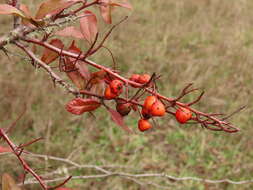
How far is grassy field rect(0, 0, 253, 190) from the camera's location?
2170 millimetres

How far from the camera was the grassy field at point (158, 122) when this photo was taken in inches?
85.4

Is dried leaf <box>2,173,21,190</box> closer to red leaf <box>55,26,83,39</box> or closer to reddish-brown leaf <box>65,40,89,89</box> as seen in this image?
reddish-brown leaf <box>65,40,89,89</box>

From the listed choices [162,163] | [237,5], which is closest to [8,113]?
[162,163]

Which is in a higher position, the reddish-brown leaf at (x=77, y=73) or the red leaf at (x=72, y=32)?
the red leaf at (x=72, y=32)

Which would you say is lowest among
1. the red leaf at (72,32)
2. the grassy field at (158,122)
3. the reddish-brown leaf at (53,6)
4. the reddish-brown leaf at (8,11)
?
the grassy field at (158,122)

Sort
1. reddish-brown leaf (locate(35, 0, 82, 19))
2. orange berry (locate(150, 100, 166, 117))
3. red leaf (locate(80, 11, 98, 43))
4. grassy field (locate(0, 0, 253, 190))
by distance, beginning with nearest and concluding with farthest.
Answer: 1. orange berry (locate(150, 100, 166, 117))
2. reddish-brown leaf (locate(35, 0, 82, 19))
3. red leaf (locate(80, 11, 98, 43))
4. grassy field (locate(0, 0, 253, 190))

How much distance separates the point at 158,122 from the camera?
2.53 metres

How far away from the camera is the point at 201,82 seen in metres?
2.81

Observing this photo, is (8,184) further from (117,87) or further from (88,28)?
(88,28)

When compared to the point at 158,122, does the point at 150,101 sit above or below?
above

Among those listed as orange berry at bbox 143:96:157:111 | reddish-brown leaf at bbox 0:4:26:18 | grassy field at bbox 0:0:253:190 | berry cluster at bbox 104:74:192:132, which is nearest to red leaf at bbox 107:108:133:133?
berry cluster at bbox 104:74:192:132

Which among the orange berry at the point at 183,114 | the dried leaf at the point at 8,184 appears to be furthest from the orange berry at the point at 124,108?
the dried leaf at the point at 8,184

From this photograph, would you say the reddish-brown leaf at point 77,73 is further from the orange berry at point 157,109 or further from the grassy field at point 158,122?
the grassy field at point 158,122

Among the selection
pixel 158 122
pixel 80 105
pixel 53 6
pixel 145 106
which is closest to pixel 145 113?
pixel 145 106
